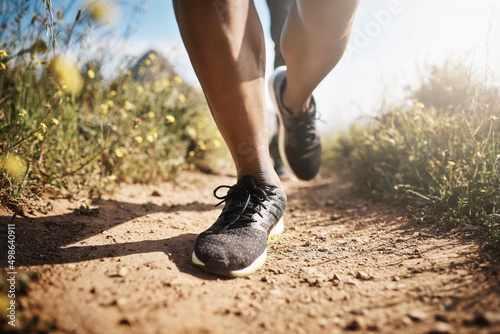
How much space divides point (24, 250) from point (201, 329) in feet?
A: 2.73

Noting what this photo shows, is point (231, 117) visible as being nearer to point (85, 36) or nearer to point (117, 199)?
point (117, 199)

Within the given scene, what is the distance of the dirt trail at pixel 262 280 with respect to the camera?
797 mm

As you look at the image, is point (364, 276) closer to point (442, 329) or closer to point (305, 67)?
point (442, 329)

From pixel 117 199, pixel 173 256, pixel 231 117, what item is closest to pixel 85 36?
pixel 117 199

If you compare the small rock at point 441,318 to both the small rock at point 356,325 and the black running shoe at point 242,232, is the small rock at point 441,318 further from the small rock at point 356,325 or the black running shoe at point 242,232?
the black running shoe at point 242,232

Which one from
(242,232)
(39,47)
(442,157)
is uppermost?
(39,47)

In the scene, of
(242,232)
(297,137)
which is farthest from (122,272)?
(297,137)

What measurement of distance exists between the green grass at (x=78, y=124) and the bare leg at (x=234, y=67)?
0.74 metres

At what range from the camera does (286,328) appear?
82cm

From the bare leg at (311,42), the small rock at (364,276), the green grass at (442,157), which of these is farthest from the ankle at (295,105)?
the small rock at (364,276)

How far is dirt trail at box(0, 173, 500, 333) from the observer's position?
2.61 feet

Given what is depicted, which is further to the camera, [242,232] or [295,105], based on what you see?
[295,105]

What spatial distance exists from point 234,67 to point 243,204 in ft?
1.98

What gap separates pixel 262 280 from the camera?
1124mm
